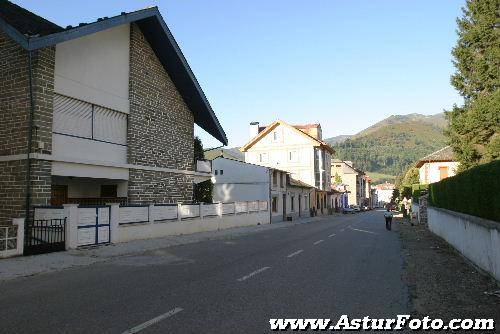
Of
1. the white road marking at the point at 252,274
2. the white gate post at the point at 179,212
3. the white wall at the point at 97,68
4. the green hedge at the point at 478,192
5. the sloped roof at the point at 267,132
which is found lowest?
the white road marking at the point at 252,274

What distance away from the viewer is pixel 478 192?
1090cm

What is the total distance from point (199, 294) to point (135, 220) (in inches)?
428

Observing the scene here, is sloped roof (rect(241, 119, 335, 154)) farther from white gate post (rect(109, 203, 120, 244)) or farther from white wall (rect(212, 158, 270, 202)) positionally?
white gate post (rect(109, 203, 120, 244))

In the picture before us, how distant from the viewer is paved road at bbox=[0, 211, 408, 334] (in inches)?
221

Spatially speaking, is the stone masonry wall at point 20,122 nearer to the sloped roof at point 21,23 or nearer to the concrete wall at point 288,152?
the sloped roof at point 21,23

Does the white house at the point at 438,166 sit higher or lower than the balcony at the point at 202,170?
higher

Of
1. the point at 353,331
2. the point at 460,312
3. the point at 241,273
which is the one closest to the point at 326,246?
the point at 241,273

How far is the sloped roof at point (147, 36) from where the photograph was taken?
46.3 feet

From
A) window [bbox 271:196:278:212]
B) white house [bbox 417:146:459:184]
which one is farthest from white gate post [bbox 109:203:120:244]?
white house [bbox 417:146:459:184]

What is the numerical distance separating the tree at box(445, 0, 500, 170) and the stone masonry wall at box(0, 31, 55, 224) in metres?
23.6

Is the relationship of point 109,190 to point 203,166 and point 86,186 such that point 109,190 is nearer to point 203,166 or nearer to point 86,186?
point 86,186

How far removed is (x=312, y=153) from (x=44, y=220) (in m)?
45.8

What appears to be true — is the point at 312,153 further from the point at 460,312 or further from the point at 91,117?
the point at 460,312

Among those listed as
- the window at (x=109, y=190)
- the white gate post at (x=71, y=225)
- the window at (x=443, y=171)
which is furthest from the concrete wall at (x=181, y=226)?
the window at (x=443, y=171)
